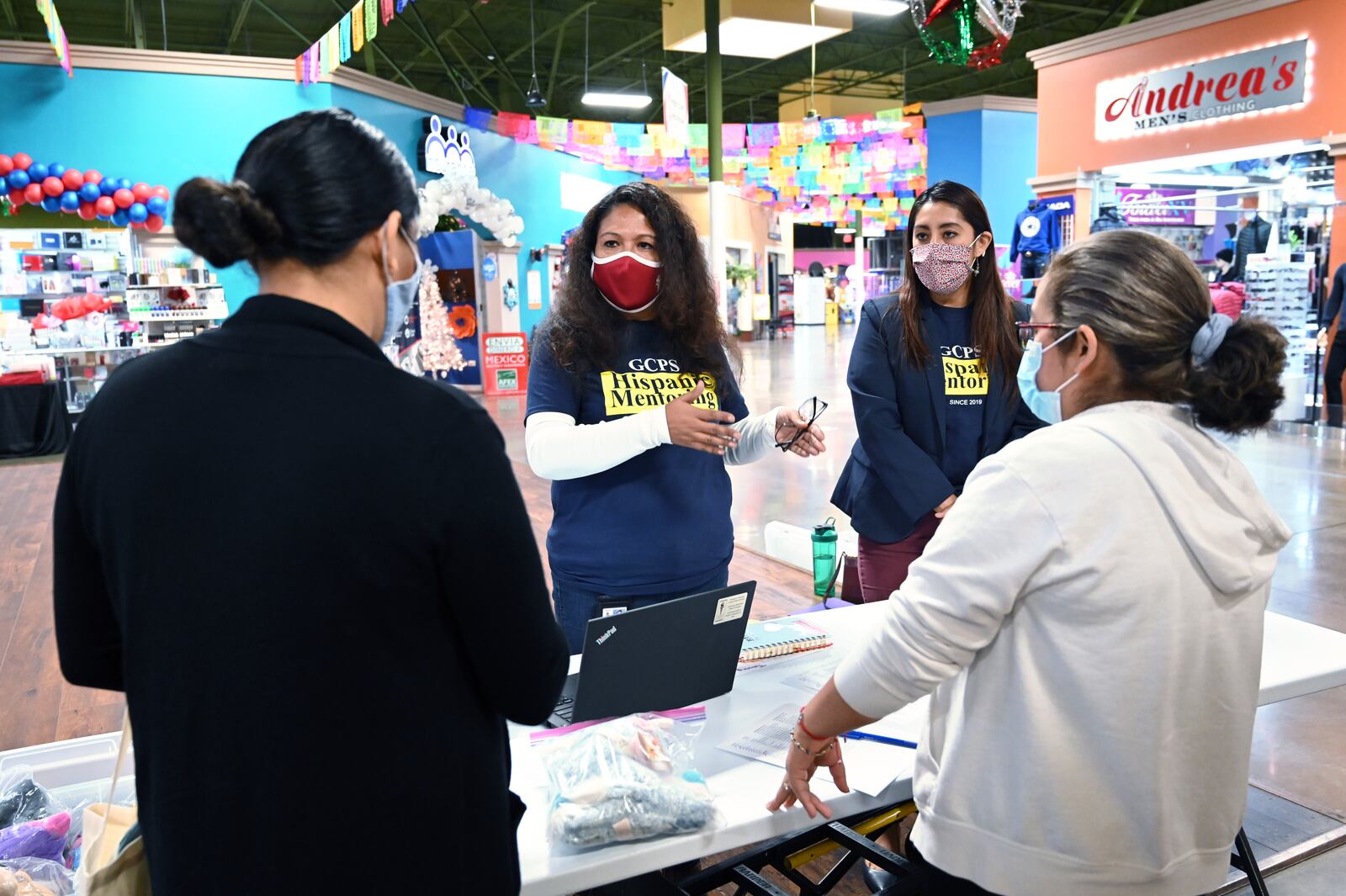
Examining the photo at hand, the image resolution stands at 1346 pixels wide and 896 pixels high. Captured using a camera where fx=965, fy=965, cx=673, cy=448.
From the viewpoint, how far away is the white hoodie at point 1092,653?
3.39ft

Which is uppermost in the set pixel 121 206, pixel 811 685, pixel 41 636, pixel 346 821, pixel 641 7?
pixel 641 7

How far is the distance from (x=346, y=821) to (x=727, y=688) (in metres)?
0.92

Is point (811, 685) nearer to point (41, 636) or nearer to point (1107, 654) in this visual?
point (1107, 654)

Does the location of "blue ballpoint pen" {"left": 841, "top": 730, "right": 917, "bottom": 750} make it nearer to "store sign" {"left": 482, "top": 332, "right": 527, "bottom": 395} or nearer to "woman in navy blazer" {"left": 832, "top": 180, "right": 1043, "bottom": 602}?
"woman in navy blazer" {"left": 832, "top": 180, "right": 1043, "bottom": 602}

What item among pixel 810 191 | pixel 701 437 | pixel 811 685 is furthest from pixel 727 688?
pixel 810 191

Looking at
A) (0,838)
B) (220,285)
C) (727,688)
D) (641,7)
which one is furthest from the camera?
(641,7)

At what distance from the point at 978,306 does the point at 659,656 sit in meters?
1.53

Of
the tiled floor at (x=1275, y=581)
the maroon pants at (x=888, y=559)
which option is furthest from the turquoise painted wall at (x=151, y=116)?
the maroon pants at (x=888, y=559)

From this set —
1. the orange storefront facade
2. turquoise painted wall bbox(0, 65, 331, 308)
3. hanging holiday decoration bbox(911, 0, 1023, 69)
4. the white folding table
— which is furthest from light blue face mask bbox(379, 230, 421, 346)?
the orange storefront facade

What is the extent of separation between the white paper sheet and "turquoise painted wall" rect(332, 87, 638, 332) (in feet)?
40.7

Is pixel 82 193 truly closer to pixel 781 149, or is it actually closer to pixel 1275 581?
pixel 1275 581

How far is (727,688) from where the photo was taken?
5.67ft

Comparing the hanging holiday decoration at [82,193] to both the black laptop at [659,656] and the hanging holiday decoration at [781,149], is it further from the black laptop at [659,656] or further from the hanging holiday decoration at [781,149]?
the black laptop at [659,656]

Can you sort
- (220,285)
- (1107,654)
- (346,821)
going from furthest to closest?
1. (220,285)
2. (1107,654)
3. (346,821)
